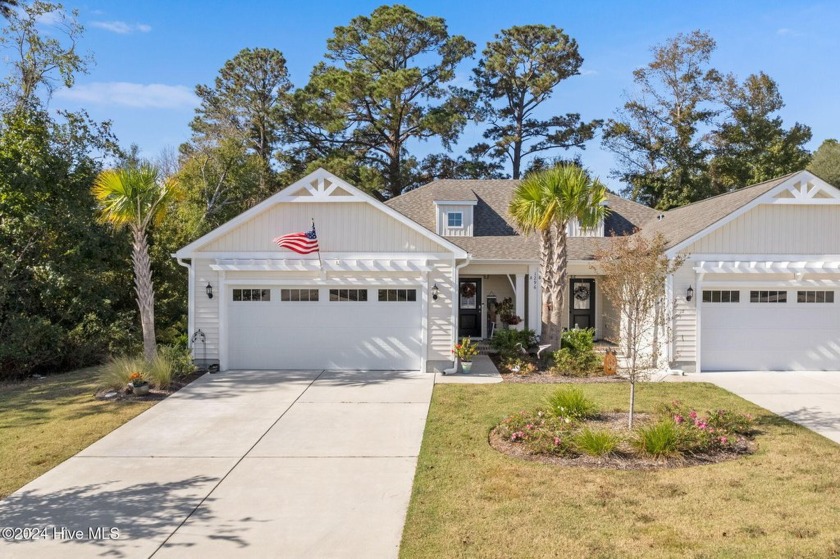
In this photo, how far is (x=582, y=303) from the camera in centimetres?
1858

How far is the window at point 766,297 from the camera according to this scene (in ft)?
44.9

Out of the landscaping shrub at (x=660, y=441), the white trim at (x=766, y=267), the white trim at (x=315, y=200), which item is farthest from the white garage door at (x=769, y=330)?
the landscaping shrub at (x=660, y=441)

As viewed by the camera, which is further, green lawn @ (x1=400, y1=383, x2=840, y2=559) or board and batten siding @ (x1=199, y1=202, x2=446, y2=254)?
board and batten siding @ (x1=199, y1=202, x2=446, y2=254)

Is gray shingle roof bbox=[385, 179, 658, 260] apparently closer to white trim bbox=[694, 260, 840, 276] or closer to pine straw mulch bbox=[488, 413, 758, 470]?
white trim bbox=[694, 260, 840, 276]

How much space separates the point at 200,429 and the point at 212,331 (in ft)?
16.5

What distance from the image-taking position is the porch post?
56.3 feet

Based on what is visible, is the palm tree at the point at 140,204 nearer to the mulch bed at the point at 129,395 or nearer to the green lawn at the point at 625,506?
the mulch bed at the point at 129,395

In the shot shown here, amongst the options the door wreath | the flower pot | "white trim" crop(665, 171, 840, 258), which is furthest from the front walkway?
the flower pot

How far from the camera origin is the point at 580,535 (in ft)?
17.3

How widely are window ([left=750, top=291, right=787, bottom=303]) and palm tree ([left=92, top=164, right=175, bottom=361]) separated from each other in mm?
14296

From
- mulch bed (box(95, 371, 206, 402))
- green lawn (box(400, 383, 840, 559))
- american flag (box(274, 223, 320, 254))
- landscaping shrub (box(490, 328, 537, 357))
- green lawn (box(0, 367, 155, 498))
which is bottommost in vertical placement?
green lawn (box(0, 367, 155, 498))

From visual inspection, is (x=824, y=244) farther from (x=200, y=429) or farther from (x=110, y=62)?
(x=110, y=62)

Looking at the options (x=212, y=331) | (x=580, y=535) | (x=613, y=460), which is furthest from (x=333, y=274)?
(x=580, y=535)

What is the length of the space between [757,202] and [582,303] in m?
6.49
